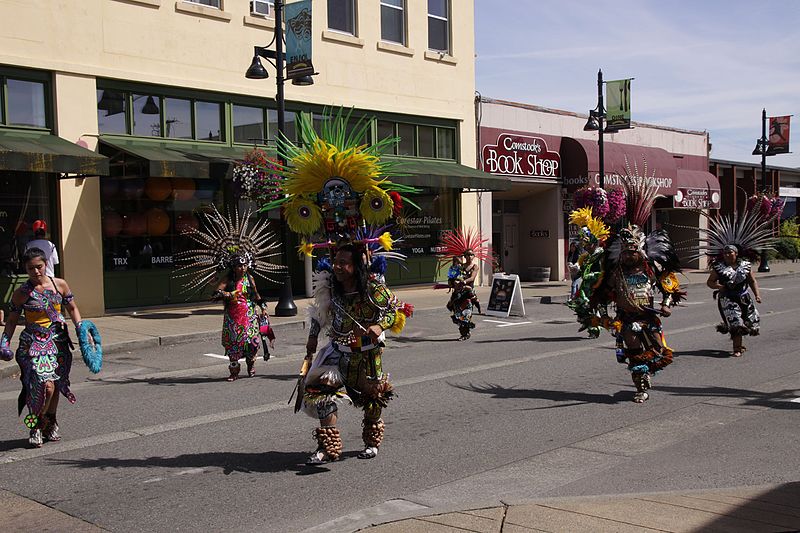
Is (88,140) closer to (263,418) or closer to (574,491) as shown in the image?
(263,418)

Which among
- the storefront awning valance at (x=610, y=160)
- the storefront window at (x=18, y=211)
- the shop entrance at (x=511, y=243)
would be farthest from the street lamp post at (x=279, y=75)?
the storefront awning valance at (x=610, y=160)

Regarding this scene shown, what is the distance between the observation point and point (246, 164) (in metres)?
17.4

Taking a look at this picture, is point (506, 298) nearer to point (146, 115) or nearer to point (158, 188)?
point (158, 188)

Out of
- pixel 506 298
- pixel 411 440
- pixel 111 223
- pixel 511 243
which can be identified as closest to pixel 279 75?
pixel 111 223

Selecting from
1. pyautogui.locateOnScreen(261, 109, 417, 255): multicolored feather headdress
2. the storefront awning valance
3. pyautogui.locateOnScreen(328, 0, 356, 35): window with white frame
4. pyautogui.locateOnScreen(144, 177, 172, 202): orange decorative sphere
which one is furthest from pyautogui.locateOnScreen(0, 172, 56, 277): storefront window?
the storefront awning valance

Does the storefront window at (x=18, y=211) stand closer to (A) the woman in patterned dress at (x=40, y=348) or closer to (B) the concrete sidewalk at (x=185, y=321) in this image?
(B) the concrete sidewalk at (x=185, y=321)

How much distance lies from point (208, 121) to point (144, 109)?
65.2 inches

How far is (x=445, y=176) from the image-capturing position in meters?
22.1

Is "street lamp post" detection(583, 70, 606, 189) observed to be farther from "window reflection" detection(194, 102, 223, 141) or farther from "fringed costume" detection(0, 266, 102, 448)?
"fringed costume" detection(0, 266, 102, 448)

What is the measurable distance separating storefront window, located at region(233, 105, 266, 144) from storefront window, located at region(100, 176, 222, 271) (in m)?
1.48

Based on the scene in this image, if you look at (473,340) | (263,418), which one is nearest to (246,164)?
(473,340)

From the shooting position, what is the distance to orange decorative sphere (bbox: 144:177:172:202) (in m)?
18.6

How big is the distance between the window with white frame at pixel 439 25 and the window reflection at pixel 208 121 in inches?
312

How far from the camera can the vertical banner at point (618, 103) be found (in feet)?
86.3
